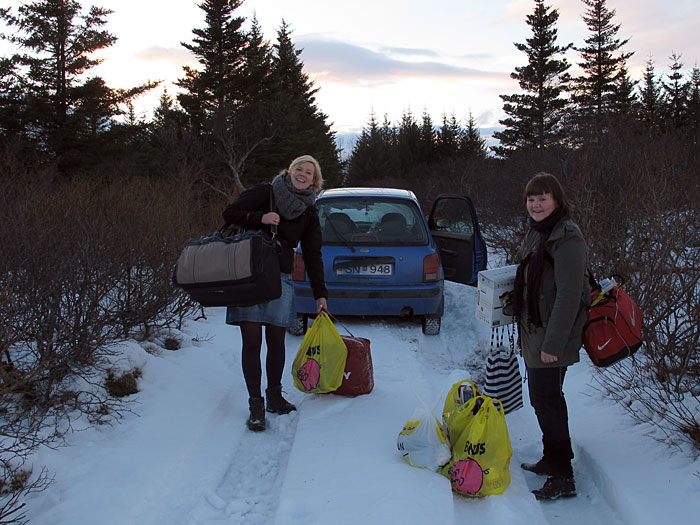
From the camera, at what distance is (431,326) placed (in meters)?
6.08

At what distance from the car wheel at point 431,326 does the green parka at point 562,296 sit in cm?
306

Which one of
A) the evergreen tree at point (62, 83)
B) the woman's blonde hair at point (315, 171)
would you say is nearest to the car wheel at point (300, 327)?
the woman's blonde hair at point (315, 171)

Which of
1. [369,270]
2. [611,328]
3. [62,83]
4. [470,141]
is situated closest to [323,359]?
[611,328]

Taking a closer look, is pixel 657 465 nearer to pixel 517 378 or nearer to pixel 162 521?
pixel 517 378

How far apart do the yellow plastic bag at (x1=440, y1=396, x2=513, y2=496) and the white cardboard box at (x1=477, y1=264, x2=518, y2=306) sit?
2.02 ft

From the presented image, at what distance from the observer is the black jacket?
138 inches

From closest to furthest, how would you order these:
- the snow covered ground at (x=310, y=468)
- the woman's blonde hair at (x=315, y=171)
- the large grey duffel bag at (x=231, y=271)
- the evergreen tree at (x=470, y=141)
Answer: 1. the snow covered ground at (x=310, y=468)
2. the large grey duffel bag at (x=231, y=271)
3. the woman's blonde hair at (x=315, y=171)
4. the evergreen tree at (x=470, y=141)

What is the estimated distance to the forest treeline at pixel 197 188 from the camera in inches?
134

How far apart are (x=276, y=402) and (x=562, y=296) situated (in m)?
2.19

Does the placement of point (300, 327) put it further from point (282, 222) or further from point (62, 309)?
point (62, 309)

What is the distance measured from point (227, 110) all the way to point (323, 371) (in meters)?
25.2

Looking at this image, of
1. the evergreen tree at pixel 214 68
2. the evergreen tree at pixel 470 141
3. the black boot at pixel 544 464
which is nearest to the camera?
the black boot at pixel 544 464

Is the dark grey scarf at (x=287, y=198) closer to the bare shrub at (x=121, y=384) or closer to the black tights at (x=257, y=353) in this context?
the black tights at (x=257, y=353)

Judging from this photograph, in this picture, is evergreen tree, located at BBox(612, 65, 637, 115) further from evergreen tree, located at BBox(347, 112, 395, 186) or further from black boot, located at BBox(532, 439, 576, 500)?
black boot, located at BBox(532, 439, 576, 500)
